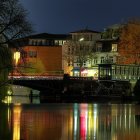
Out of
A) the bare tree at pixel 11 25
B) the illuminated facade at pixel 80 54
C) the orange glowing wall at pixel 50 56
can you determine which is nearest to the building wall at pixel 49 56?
the orange glowing wall at pixel 50 56

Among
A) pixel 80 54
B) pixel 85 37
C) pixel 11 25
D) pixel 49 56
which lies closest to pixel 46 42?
pixel 49 56

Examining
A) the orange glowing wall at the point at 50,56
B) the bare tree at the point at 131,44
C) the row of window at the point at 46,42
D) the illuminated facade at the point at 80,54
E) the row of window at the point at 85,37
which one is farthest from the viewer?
the row of window at the point at 46,42

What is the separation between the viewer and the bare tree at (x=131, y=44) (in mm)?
126000

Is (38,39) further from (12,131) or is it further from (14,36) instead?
(12,131)

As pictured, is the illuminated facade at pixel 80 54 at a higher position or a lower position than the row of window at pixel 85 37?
lower

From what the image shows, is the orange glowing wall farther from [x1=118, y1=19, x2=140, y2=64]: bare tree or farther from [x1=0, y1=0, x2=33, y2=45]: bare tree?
[x1=0, y1=0, x2=33, y2=45]: bare tree

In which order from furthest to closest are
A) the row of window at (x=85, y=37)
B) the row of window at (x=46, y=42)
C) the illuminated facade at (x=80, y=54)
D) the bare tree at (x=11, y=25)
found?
the row of window at (x=46, y=42)
the row of window at (x=85, y=37)
the illuminated facade at (x=80, y=54)
the bare tree at (x=11, y=25)

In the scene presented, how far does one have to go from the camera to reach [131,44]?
12712 centimetres

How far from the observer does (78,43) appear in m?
159

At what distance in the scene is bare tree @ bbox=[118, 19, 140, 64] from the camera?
126 meters

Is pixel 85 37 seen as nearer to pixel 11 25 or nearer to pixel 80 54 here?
pixel 80 54

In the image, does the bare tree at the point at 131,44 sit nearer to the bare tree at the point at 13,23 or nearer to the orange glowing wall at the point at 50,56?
the orange glowing wall at the point at 50,56

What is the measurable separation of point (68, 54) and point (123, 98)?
50.3 metres

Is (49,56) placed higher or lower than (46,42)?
lower
